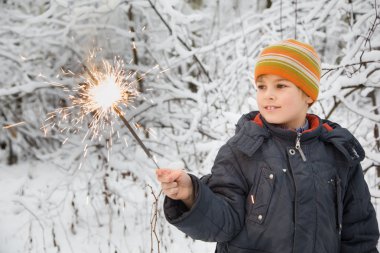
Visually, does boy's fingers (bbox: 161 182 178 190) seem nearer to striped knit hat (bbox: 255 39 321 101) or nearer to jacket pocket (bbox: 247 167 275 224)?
jacket pocket (bbox: 247 167 275 224)

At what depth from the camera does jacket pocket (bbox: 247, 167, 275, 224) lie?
5.43 feet

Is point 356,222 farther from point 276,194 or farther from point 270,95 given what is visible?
point 270,95

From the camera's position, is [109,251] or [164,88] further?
[164,88]

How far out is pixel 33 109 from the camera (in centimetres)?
700

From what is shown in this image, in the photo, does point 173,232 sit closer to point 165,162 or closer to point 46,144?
point 165,162

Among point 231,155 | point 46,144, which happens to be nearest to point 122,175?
point 46,144

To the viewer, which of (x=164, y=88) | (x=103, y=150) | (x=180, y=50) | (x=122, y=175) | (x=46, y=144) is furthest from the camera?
(x=46, y=144)

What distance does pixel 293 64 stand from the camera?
1.77 meters

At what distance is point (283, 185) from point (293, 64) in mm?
581

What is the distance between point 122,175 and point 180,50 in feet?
7.89

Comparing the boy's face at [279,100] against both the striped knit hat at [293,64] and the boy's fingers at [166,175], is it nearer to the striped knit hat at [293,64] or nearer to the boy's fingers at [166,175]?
the striped knit hat at [293,64]

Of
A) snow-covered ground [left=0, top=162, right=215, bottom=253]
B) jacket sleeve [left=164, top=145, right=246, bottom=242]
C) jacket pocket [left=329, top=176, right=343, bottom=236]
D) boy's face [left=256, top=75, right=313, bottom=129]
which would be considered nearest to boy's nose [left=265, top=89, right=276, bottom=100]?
boy's face [left=256, top=75, right=313, bottom=129]

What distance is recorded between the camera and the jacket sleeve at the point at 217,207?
4.94ft

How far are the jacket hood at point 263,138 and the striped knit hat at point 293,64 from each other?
21 centimetres
